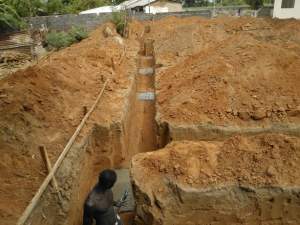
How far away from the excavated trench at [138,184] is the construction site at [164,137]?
23mm

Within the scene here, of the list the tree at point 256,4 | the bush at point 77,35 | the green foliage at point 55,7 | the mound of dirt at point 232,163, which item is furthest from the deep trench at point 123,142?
the tree at point 256,4

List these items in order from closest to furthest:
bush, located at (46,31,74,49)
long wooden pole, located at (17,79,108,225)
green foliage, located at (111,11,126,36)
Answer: long wooden pole, located at (17,79,108,225), bush, located at (46,31,74,49), green foliage, located at (111,11,126,36)

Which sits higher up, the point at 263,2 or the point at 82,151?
the point at 263,2

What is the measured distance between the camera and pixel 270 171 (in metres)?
5.38

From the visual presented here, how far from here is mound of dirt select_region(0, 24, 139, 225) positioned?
19.3ft

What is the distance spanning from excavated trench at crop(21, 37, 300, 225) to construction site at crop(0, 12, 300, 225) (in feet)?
0.08

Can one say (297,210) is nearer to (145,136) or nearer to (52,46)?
(145,136)

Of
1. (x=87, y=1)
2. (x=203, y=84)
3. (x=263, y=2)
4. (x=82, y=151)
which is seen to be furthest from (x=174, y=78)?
(x=263, y=2)

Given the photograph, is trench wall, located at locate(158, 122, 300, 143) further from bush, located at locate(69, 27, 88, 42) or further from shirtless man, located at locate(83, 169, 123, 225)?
bush, located at locate(69, 27, 88, 42)

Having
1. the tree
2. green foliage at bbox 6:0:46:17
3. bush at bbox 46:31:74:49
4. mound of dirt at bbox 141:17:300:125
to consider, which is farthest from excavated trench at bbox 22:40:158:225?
the tree

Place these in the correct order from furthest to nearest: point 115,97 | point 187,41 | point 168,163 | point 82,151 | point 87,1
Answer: point 87,1, point 187,41, point 115,97, point 82,151, point 168,163

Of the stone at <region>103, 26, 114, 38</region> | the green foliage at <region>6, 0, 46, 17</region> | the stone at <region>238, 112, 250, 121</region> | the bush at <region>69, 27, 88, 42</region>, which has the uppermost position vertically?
the green foliage at <region>6, 0, 46, 17</region>

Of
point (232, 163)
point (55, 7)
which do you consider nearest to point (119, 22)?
point (55, 7)

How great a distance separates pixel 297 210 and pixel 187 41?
433 inches
